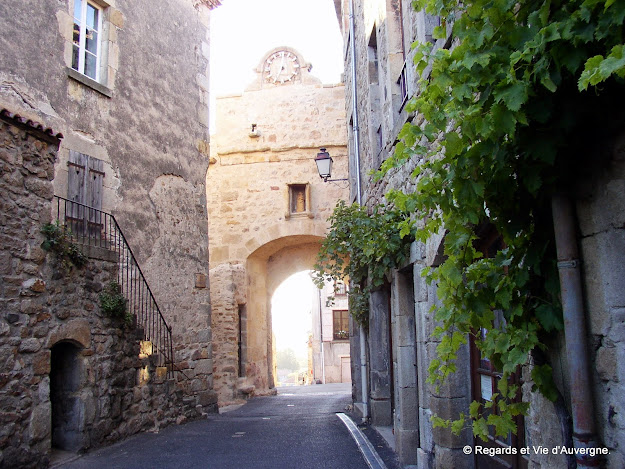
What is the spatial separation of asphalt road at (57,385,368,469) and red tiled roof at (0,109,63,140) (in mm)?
3178

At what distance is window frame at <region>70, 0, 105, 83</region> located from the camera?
26.3 ft

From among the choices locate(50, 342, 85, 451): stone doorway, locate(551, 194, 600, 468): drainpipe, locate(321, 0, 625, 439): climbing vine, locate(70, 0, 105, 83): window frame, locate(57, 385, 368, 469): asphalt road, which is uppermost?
locate(70, 0, 105, 83): window frame

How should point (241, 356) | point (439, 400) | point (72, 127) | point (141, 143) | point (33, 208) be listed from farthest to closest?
point (241, 356), point (141, 143), point (72, 127), point (33, 208), point (439, 400)

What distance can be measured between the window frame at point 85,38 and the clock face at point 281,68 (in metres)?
7.12

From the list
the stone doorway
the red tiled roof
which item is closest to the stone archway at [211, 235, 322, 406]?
the stone doorway

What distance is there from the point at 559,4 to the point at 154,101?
8.29 metres

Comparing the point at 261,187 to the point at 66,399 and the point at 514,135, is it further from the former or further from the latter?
the point at 514,135

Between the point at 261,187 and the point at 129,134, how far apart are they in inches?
231

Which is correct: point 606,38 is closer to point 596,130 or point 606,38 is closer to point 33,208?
point 596,130

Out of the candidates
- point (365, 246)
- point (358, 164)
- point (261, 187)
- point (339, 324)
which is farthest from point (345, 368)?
point (365, 246)

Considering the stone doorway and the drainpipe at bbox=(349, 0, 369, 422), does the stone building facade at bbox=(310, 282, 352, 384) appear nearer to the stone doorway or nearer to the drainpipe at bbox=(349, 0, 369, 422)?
the drainpipe at bbox=(349, 0, 369, 422)

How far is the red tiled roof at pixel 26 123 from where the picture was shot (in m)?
5.04

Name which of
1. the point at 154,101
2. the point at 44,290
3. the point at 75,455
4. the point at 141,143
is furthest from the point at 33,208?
the point at 154,101

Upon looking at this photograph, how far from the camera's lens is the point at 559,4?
1953 millimetres
